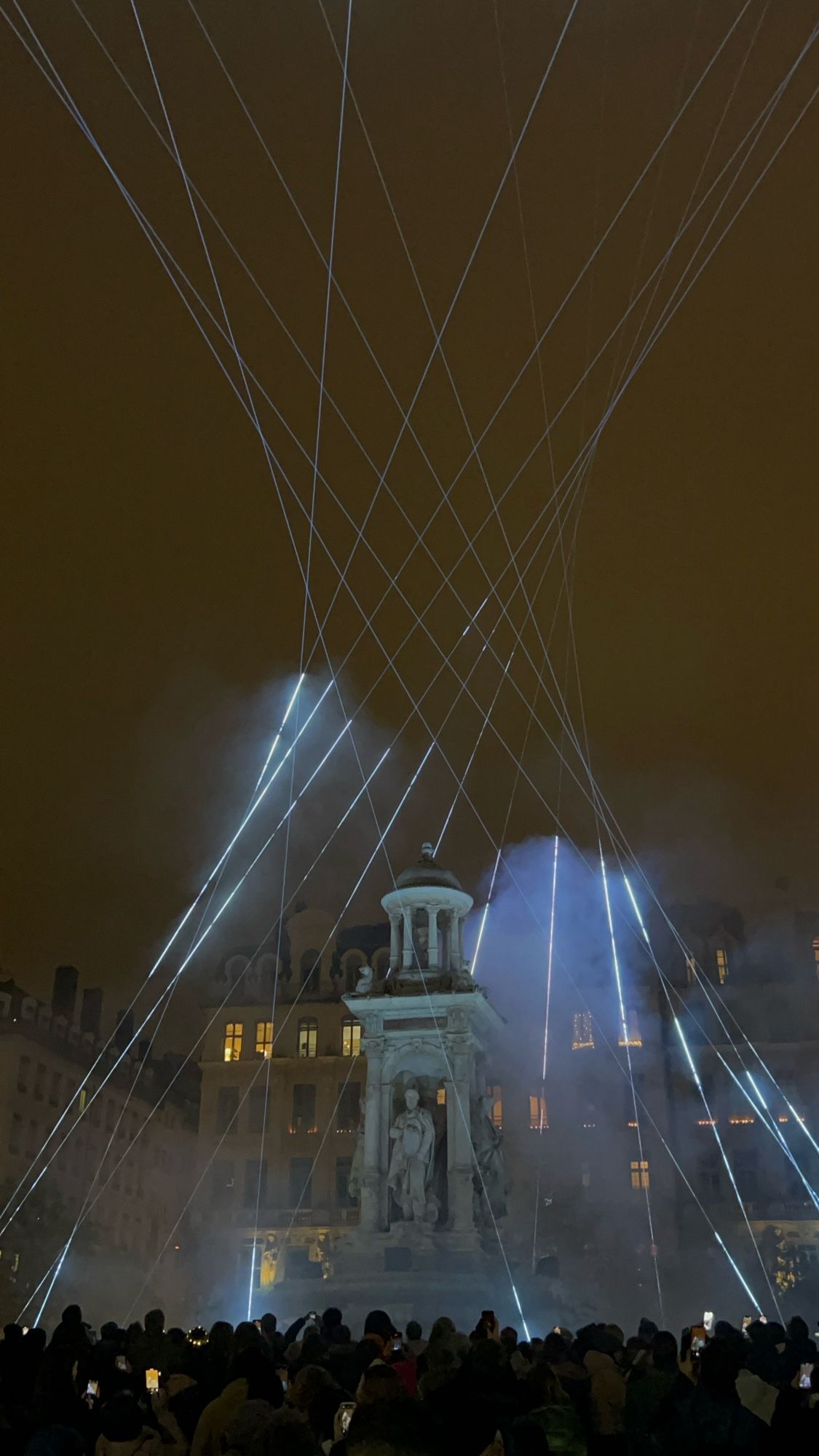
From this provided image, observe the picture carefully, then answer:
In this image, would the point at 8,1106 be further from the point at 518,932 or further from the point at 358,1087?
the point at 518,932

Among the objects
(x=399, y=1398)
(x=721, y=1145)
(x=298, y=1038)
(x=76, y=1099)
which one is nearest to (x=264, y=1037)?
(x=298, y=1038)

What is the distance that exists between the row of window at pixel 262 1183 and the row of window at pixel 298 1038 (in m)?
4.91

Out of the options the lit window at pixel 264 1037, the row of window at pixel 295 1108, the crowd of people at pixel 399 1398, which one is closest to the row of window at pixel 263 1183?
the row of window at pixel 295 1108

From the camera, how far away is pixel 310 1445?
6.30m

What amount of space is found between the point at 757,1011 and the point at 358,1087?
18.8 metres

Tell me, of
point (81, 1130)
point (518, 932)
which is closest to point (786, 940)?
point (518, 932)

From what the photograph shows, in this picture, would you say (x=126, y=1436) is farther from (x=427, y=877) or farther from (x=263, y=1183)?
(x=263, y=1183)

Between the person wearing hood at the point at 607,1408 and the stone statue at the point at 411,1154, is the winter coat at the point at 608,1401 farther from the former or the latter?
the stone statue at the point at 411,1154

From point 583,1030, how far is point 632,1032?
216cm

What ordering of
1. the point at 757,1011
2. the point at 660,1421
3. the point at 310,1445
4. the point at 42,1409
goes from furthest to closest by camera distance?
1. the point at 757,1011
2. the point at 42,1409
3. the point at 660,1421
4. the point at 310,1445

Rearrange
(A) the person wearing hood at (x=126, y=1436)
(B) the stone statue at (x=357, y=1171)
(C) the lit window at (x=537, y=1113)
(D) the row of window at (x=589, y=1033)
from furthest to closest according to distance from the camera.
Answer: (D) the row of window at (x=589, y=1033)
(C) the lit window at (x=537, y=1113)
(B) the stone statue at (x=357, y=1171)
(A) the person wearing hood at (x=126, y=1436)

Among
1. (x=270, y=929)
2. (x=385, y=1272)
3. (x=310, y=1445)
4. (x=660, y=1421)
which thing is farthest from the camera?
(x=270, y=929)

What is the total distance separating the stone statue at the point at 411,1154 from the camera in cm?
3159

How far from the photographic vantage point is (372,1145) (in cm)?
3256
